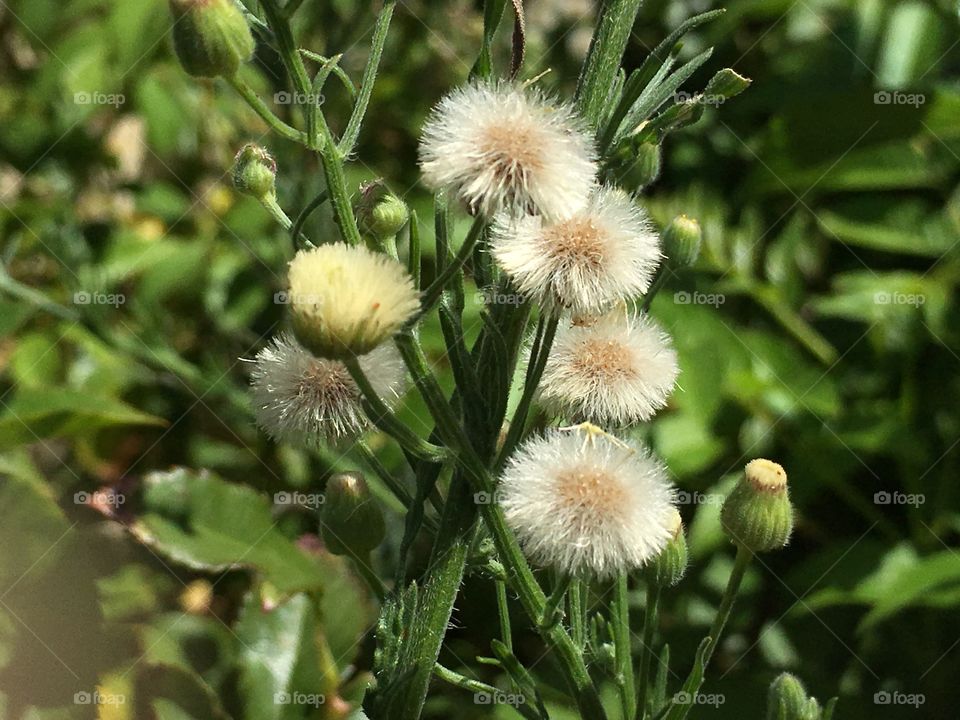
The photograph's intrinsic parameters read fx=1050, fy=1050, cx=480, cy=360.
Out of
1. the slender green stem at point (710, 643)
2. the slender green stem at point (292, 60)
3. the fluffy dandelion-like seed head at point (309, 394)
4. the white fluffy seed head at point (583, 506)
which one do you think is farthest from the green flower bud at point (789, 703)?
the slender green stem at point (292, 60)

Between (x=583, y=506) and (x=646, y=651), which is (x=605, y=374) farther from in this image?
(x=646, y=651)

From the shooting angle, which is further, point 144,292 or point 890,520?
point 144,292

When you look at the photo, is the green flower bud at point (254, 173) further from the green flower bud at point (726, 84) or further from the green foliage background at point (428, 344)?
the green foliage background at point (428, 344)

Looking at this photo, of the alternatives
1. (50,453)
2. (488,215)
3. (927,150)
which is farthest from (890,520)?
(50,453)

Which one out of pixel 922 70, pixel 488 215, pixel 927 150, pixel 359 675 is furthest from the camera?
pixel 927 150

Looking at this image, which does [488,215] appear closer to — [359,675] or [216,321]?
[359,675]

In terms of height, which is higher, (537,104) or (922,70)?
(922,70)
